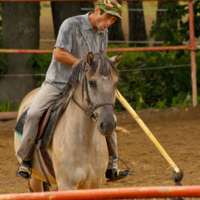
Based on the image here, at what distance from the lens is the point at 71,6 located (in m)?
8.52

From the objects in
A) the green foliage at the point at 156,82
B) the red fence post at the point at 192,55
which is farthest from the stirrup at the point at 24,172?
the green foliage at the point at 156,82

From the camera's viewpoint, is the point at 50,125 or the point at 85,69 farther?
the point at 50,125

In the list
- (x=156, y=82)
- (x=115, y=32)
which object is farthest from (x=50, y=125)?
(x=115, y=32)

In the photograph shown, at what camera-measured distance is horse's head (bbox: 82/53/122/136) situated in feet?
7.93

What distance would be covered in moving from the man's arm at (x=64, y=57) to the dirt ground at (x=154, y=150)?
6.43ft

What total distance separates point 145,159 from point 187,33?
4.19 m

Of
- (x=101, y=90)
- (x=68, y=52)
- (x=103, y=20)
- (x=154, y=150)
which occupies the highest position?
(x=103, y=20)

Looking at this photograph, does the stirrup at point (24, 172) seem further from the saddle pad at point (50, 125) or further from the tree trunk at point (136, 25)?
the tree trunk at point (136, 25)

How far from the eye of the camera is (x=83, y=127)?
2.81 metres

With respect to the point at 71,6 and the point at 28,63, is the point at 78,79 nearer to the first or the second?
the point at 28,63

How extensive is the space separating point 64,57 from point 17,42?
17.7ft

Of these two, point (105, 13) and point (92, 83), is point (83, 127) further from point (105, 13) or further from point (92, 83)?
point (105, 13)

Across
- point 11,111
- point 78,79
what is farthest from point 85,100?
point 11,111

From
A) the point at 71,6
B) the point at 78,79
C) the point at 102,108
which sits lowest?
the point at 102,108
